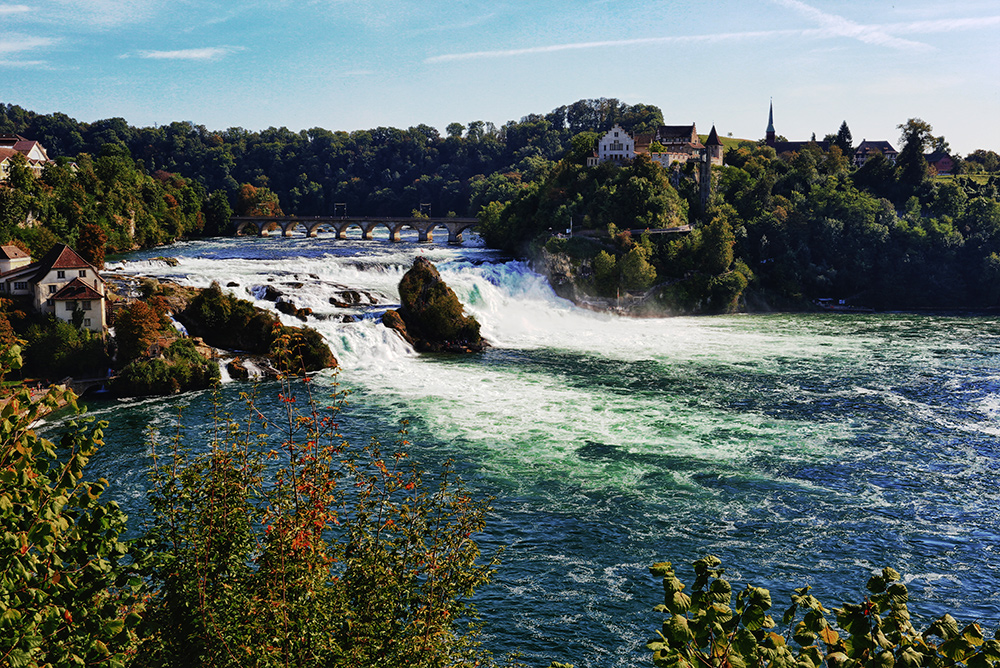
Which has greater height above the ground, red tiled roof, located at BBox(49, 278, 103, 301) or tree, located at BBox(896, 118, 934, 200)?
tree, located at BBox(896, 118, 934, 200)

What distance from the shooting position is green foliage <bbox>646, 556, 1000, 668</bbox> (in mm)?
7102

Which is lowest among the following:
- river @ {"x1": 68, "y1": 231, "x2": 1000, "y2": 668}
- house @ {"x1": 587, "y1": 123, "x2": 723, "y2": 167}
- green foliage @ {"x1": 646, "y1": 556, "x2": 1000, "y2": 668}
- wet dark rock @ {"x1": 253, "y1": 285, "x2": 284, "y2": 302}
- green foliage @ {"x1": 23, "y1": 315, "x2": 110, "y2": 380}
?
river @ {"x1": 68, "y1": 231, "x2": 1000, "y2": 668}

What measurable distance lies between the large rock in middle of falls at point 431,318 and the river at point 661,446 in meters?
2.01

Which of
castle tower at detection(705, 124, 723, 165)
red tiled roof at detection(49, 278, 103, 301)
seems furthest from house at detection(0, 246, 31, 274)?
castle tower at detection(705, 124, 723, 165)

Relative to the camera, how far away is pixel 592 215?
88.5 m

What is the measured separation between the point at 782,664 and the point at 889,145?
147 meters

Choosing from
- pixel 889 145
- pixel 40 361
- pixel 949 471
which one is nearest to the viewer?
pixel 949 471

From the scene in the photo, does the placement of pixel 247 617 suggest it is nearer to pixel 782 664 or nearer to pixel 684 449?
pixel 782 664

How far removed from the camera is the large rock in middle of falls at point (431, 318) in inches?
2286

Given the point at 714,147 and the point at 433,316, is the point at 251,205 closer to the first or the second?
the point at 714,147

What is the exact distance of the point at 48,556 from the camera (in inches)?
351

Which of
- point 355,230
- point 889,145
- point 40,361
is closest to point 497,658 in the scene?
point 40,361

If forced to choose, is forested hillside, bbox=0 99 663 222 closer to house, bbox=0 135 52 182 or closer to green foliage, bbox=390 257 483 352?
house, bbox=0 135 52 182

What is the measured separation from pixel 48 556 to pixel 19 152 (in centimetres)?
9280
